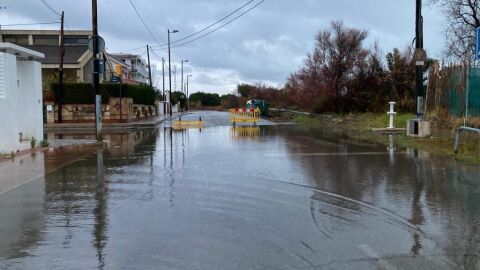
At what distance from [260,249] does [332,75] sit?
30.3 m

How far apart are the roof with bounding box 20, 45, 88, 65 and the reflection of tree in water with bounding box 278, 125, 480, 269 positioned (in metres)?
44.6

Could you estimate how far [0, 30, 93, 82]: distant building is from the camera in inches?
2099

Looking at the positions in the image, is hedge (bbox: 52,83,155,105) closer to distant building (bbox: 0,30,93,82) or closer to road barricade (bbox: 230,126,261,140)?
distant building (bbox: 0,30,93,82)

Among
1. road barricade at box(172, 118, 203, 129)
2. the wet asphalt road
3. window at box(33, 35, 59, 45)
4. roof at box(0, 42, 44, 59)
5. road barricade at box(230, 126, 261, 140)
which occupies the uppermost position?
window at box(33, 35, 59, 45)

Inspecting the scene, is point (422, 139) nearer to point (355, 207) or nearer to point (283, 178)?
point (283, 178)

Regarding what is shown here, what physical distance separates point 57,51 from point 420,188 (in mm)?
55498

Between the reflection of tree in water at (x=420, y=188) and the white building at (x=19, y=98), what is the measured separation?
860 centimetres

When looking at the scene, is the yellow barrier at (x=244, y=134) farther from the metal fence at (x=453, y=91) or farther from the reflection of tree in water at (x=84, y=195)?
the reflection of tree in water at (x=84, y=195)

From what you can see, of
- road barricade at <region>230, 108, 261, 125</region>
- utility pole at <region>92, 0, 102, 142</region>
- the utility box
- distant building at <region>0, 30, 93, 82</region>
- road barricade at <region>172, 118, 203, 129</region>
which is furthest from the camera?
distant building at <region>0, 30, 93, 82</region>

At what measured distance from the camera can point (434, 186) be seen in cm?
973

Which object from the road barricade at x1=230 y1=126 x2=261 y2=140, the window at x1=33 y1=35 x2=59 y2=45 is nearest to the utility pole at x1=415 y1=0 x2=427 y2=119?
the road barricade at x1=230 y1=126 x2=261 y2=140

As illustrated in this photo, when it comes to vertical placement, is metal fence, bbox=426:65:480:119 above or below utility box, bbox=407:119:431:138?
above

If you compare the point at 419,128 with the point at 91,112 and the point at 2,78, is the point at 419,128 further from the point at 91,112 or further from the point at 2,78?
the point at 91,112

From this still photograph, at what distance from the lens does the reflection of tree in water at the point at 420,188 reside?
623 centimetres
